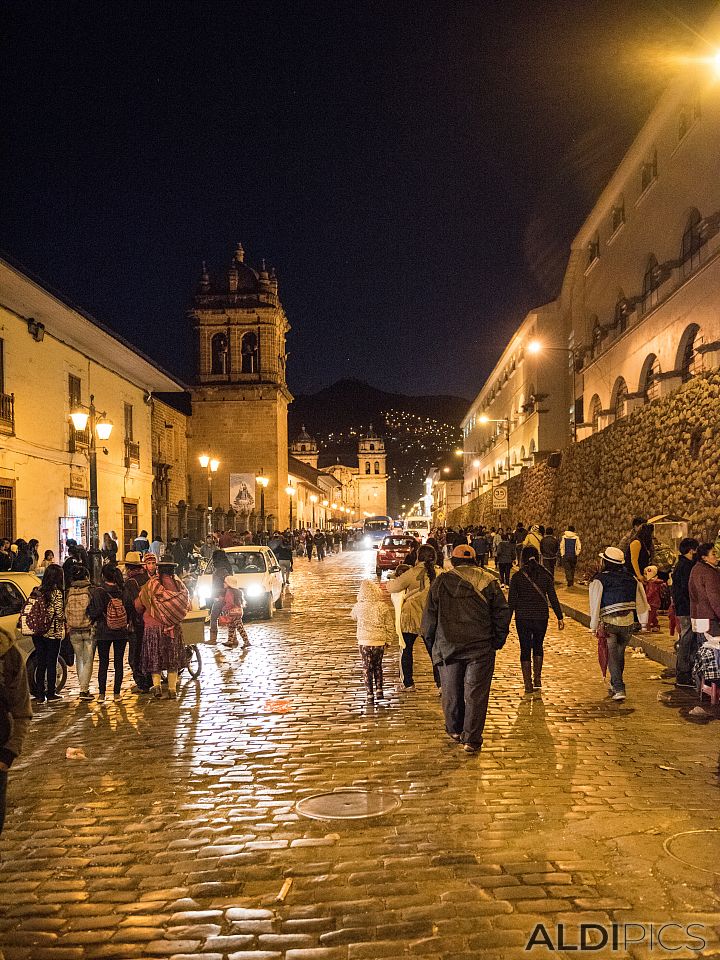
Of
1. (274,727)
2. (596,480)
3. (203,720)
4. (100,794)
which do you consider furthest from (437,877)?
(596,480)

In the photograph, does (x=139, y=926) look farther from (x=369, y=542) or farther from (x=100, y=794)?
(x=369, y=542)

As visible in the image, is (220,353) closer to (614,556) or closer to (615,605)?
(614,556)

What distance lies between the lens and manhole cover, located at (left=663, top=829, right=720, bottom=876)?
4.54m

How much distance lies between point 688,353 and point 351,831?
17.2 m

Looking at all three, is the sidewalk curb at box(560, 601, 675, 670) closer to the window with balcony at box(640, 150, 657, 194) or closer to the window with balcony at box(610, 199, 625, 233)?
the window with balcony at box(640, 150, 657, 194)

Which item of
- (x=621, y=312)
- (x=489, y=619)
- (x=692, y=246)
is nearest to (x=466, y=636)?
(x=489, y=619)

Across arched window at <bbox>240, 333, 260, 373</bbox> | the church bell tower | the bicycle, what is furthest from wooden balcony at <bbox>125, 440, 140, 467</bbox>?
the church bell tower

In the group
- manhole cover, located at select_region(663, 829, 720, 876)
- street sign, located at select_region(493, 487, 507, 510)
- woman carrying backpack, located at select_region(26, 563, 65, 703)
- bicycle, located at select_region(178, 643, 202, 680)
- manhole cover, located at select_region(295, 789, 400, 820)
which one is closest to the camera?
manhole cover, located at select_region(663, 829, 720, 876)

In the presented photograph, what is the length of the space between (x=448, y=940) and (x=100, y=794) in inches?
Result: 131

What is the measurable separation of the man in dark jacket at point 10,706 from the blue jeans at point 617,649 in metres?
6.41

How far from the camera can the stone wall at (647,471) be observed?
1426 centimetres

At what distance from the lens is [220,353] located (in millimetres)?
54500

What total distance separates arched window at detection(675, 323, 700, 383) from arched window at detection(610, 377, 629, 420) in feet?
15.4

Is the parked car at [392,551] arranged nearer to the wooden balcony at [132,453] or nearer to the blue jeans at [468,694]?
the wooden balcony at [132,453]
